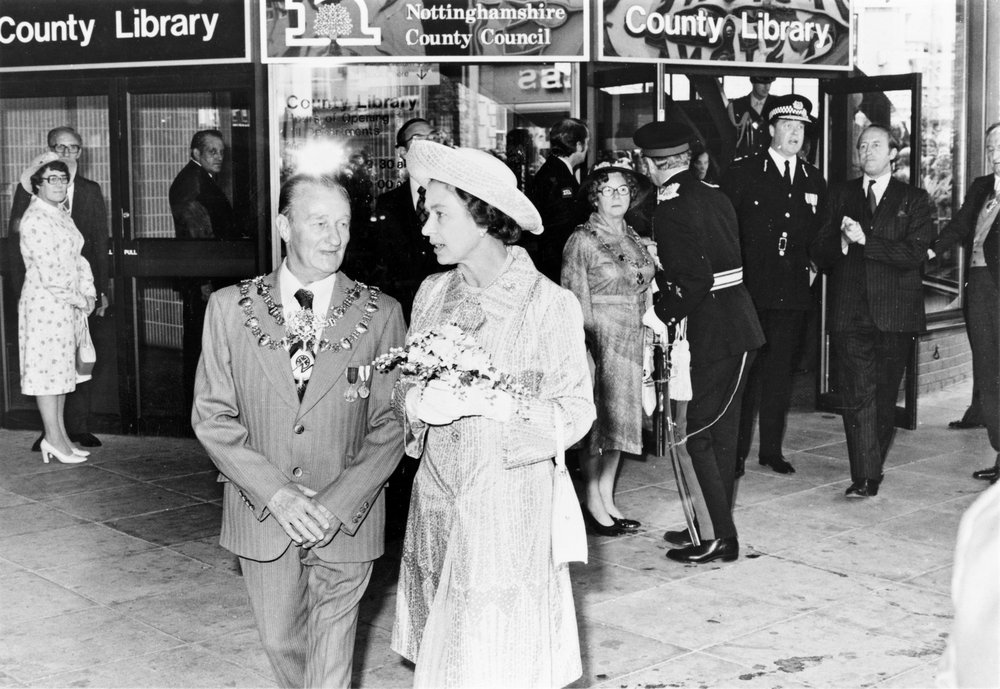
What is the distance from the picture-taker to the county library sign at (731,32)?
845 centimetres

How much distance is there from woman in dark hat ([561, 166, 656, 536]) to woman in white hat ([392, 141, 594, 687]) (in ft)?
9.99

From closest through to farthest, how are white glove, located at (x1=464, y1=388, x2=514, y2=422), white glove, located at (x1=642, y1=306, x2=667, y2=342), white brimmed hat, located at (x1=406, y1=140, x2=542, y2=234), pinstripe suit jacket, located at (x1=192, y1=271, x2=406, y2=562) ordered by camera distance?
white glove, located at (x1=464, y1=388, x2=514, y2=422), white brimmed hat, located at (x1=406, y1=140, x2=542, y2=234), pinstripe suit jacket, located at (x1=192, y1=271, x2=406, y2=562), white glove, located at (x1=642, y1=306, x2=667, y2=342)

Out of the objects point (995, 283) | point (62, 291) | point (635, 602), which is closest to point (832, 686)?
point (635, 602)

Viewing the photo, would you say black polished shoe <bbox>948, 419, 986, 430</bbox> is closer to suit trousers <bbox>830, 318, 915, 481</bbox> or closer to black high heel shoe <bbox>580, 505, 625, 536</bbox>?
suit trousers <bbox>830, 318, 915, 481</bbox>

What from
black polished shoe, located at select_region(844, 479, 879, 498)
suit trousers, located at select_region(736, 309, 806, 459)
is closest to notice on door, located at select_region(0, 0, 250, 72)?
suit trousers, located at select_region(736, 309, 806, 459)

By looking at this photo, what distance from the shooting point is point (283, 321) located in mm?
3881

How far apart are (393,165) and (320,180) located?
198 inches

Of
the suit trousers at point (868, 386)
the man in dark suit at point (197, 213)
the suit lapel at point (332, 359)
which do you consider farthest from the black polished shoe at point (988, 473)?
the suit lapel at point (332, 359)

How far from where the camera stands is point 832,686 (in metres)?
4.87

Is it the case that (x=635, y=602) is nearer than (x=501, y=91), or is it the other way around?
(x=635, y=602)

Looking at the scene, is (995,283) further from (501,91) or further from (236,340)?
(236,340)

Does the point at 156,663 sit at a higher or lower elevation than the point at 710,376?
lower

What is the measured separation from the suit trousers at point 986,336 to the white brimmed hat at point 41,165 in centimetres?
Result: 625

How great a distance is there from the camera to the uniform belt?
6.30 metres
